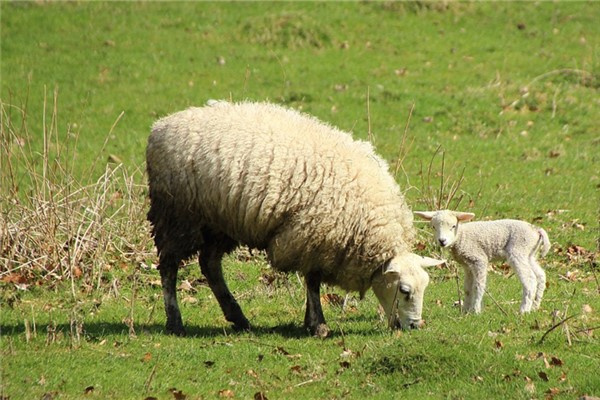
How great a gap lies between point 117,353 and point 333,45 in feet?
50.9

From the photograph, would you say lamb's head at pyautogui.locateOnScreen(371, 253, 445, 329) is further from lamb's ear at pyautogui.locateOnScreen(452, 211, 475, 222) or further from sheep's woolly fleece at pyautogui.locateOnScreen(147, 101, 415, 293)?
lamb's ear at pyautogui.locateOnScreen(452, 211, 475, 222)

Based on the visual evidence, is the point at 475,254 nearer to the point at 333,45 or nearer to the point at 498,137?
the point at 498,137

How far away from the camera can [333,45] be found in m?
22.9

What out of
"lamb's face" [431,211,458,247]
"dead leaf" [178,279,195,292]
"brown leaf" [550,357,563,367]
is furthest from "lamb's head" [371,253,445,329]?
"dead leaf" [178,279,195,292]

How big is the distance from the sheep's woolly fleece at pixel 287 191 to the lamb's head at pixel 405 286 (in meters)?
0.12

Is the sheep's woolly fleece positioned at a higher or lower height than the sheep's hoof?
higher

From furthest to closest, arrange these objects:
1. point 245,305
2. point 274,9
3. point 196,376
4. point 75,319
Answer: point 274,9 < point 245,305 < point 75,319 < point 196,376

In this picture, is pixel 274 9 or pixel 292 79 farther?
pixel 274 9

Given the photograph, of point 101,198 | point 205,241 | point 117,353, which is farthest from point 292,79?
point 117,353

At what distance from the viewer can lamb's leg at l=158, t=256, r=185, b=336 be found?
30.6ft

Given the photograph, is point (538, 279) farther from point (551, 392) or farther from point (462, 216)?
point (551, 392)

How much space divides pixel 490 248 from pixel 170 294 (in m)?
3.10

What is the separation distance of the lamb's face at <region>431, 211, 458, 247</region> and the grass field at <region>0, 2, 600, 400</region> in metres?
0.75

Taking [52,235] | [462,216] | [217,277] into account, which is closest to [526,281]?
[462,216]
